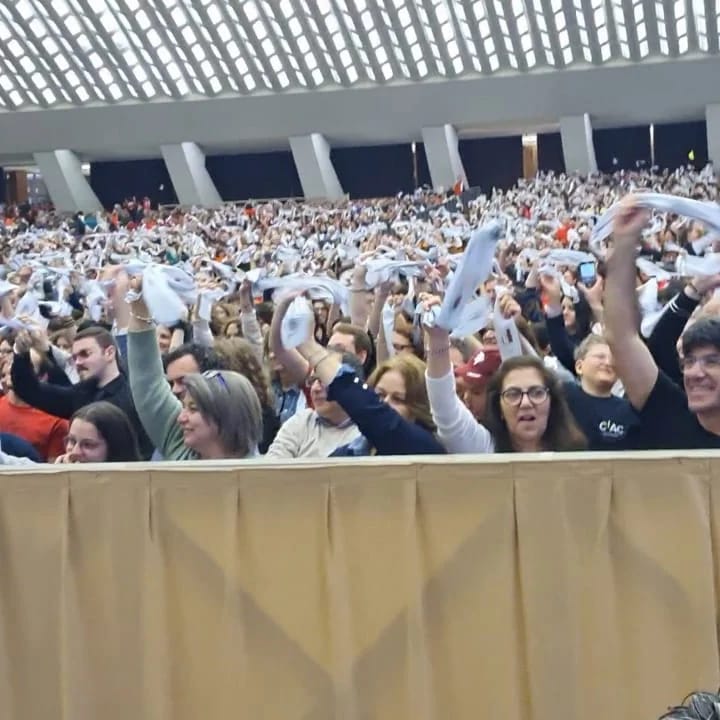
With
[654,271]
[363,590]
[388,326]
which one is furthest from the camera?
[654,271]

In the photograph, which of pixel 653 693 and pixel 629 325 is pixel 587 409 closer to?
pixel 629 325

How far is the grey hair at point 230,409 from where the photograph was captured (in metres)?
3.39

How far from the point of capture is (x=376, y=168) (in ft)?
114

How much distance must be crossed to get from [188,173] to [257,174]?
8.00 feet

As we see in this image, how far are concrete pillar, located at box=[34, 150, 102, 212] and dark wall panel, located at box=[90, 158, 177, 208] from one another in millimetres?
598

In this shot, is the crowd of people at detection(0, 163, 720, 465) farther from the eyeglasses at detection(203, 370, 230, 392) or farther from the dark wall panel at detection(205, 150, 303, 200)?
the dark wall panel at detection(205, 150, 303, 200)

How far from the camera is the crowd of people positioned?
3.24m

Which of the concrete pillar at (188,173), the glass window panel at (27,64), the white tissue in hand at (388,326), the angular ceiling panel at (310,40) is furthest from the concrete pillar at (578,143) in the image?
the white tissue in hand at (388,326)

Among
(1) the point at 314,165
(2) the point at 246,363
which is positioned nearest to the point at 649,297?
(2) the point at 246,363

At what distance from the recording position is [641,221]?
323 centimetres

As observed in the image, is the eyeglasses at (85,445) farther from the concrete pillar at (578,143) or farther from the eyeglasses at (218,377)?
the concrete pillar at (578,143)

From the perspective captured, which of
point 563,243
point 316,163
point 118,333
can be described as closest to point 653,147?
point 316,163

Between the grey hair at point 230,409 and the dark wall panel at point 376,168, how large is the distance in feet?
103

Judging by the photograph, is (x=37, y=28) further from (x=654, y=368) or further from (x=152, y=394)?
(x=654, y=368)
